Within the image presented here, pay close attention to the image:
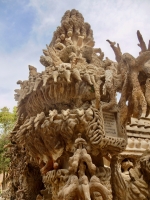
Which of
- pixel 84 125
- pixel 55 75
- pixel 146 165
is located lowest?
pixel 146 165

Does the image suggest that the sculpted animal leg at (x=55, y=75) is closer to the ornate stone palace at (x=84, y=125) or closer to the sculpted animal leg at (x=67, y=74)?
the ornate stone palace at (x=84, y=125)

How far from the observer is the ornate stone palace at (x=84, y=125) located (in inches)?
126

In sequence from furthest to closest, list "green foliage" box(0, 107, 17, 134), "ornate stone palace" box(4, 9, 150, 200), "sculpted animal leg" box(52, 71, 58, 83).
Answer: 1. "green foliage" box(0, 107, 17, 134)
2. "sculpted animal leg" box(52, 71, 58, 83)
3. "ornate stone palace" box(4, 9, 150, 200)

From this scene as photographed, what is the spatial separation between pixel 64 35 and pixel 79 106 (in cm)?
368

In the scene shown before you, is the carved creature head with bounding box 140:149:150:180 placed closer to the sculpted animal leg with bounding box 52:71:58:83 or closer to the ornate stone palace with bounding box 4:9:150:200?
the ornate stone palace with bounding box 4:9:150:200

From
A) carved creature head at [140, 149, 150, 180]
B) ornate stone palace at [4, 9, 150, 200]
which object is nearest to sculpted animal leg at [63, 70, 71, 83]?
ornate stone palace at [4, 9, 150, 200]

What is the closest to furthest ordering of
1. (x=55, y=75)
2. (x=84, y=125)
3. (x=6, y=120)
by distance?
1. (x=84, y=125)
2. (x=55, y=75)
3. (x=6, y=120)

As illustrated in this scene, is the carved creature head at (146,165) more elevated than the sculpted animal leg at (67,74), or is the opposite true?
the sculpted animal leg at (67,74)

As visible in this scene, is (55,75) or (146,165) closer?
(146,165)

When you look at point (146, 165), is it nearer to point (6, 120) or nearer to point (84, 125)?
point (84, 125)

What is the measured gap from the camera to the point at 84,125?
3418 millimetres

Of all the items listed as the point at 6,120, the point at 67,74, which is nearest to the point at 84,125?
the point at 67,74

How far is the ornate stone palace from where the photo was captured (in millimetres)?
3203

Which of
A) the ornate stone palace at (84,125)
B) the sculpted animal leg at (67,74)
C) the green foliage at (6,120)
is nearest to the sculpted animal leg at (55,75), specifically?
the ornate stone palace at (84,125)
